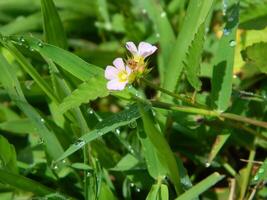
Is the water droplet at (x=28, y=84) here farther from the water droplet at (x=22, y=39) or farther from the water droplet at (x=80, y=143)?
the water droplet at (x=80, y=143)

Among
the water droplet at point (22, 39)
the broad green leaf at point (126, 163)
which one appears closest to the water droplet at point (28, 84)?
the water droplet at point (22, 39)

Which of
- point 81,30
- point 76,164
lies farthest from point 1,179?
point 81,30

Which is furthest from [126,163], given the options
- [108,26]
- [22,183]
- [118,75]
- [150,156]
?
[108,26]

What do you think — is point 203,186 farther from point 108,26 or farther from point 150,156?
point 108,26

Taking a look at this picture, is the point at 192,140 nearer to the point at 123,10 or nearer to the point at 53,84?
the point at 53,84

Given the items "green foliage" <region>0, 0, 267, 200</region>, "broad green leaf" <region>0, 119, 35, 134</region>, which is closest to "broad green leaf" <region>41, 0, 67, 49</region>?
"green foliage" <region>0, 0, 267, 200</region>

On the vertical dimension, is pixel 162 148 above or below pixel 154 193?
above
